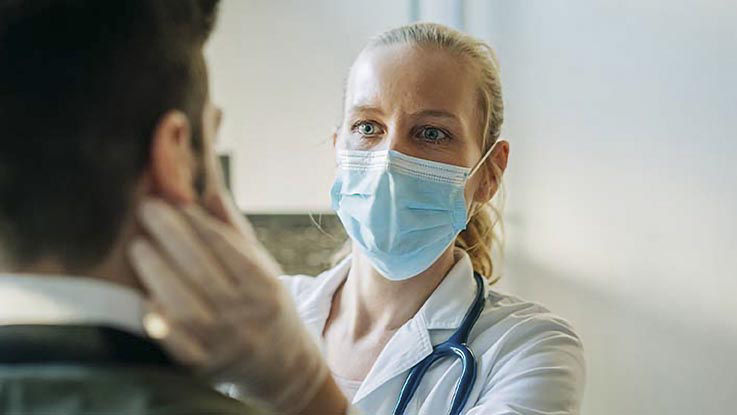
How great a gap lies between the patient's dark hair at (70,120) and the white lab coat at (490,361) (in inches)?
33.9

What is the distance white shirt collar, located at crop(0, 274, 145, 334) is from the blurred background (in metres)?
1.04

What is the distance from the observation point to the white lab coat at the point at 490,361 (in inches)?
58.4

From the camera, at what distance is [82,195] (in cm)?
74

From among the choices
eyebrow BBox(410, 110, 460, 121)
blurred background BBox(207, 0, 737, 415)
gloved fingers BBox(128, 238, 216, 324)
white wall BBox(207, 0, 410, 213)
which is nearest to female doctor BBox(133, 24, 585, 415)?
eyebrow BBox(410, 110, 460, 121)

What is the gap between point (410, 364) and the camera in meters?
1.57

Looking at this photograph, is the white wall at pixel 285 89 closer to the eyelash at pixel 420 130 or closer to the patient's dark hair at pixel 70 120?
the eyelash at pixel 420 130

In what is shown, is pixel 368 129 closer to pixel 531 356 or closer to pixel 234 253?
pixel 531 356

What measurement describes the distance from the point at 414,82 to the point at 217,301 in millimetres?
924

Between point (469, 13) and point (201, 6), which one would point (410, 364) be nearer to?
point (201, 6)

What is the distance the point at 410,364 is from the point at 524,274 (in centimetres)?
99

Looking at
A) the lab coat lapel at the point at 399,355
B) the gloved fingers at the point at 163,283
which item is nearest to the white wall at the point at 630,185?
the lab coat lapel at the point at 399,355

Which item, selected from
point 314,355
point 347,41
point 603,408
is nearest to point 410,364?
point 314,355

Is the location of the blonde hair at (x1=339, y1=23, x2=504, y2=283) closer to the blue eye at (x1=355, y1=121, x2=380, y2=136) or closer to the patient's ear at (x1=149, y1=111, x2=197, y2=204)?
the blue eye at (x1=355, y1=121, x2=380, y2=136)

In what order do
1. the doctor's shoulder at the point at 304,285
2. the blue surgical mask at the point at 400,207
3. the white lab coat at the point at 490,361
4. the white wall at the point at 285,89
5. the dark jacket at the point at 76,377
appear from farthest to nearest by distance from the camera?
1. the white wall at the point at 285,89
2. the doctor's shoulder at the point at 304,285
3. the blue surgical mask at the point at 400,207
4. the white lab coat at the point at 490,361
5. the dark jacket at the point at 76,377
